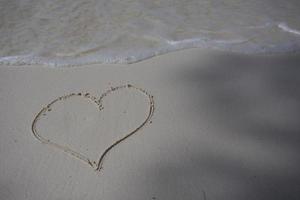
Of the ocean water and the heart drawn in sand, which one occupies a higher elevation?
the ocean water

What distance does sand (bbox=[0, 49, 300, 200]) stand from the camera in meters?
2.03

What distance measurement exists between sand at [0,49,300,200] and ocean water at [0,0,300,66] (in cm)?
20

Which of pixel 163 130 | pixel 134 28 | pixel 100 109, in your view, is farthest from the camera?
pixel 134 28

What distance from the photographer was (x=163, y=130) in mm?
2354

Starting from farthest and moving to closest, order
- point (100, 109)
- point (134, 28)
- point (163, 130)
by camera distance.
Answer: point (134, 28) < point (100, 109) < point (163, 130)

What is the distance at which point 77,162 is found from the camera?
85.0 inches

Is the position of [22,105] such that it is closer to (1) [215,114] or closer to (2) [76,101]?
(2) [76,101]

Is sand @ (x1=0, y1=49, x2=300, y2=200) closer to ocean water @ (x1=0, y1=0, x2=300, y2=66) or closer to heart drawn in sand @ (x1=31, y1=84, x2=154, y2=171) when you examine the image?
heart drawn in sand @ (x1=31, y1=84, x2=154, y2=171)

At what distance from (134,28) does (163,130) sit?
145 centimetres

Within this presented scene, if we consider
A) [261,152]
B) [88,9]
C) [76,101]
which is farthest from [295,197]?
[88,9]

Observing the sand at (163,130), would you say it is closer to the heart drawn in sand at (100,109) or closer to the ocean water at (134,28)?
the heart drawn in sand at (100,109)

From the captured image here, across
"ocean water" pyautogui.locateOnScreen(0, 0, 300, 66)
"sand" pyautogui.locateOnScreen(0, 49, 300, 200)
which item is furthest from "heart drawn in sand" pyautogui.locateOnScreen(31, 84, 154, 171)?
"ocean water" pyautogui.locateOnScreen(0, 0, 300, 66)

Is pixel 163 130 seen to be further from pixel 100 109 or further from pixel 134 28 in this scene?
pixel 134 28

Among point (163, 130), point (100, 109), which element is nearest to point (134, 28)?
point (100, 109)
